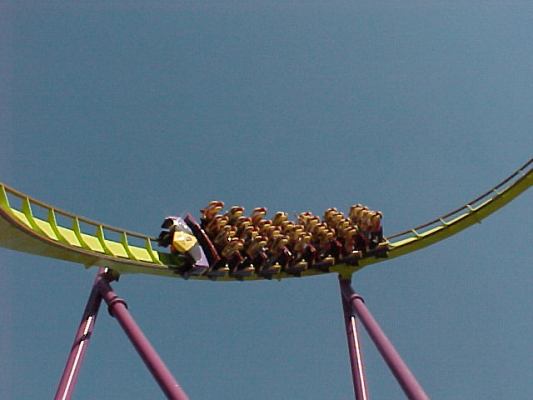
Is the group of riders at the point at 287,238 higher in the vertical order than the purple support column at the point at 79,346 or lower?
higher

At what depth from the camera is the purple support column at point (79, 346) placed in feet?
22.2

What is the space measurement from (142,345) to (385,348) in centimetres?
304

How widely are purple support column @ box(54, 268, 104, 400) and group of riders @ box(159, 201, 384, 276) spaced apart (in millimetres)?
1334

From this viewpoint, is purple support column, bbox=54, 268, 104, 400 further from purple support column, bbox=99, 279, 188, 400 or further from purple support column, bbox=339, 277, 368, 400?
purple support column, bbox=339, 277, 368, 400

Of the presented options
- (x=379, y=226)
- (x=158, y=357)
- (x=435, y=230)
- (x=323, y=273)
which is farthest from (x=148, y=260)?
(x=435, y=230)

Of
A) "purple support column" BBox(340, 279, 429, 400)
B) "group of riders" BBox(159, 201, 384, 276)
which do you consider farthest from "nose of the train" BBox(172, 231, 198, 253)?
"purple support column" BBox(340, 279, 429, 400)

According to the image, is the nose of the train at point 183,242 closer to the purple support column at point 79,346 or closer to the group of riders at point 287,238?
the group of riders at point 287,238

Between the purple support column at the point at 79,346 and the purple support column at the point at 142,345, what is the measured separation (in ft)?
0.40

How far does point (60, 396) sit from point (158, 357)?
38.4 inches

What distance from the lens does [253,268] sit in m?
9.40

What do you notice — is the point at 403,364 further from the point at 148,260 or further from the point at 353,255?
the point at 148,260

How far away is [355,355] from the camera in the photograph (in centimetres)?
918

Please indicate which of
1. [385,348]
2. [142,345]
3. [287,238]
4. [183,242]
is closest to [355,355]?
[385,348]

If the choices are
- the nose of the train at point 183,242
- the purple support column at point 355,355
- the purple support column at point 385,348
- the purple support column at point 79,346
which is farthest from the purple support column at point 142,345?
the purple support column at point 355,355
